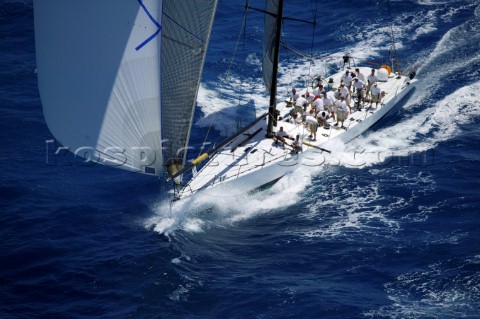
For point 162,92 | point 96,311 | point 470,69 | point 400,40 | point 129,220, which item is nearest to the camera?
point 96,311

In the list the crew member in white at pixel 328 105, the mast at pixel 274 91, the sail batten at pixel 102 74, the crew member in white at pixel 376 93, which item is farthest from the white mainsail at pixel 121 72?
the crew member in white at pixel 376 93

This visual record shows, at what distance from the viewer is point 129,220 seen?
29094mm

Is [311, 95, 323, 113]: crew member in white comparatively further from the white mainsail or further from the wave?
the white mainsail

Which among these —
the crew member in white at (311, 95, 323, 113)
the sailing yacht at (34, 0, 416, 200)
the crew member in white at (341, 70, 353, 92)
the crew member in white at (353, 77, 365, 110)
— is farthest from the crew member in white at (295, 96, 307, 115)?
the sailing yacht at (34, 0, 416, 200)

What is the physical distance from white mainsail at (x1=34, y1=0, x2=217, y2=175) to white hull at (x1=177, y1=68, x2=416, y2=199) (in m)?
4.90

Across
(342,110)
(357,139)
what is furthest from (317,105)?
(357,139)

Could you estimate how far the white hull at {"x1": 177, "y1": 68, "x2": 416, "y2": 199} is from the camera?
30.4 metres

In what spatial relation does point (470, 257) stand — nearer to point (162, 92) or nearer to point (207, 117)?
point (162, 92)

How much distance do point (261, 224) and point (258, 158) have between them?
4142 millimetres

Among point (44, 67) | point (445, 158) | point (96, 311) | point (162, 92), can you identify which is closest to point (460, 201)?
point (445, 158)

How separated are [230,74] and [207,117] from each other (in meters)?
5.67

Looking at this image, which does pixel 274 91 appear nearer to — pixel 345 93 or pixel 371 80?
pixel 345 93

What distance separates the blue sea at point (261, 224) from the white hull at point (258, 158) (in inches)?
21.3

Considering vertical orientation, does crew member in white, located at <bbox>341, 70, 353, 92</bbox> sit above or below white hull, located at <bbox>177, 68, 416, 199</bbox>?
above
